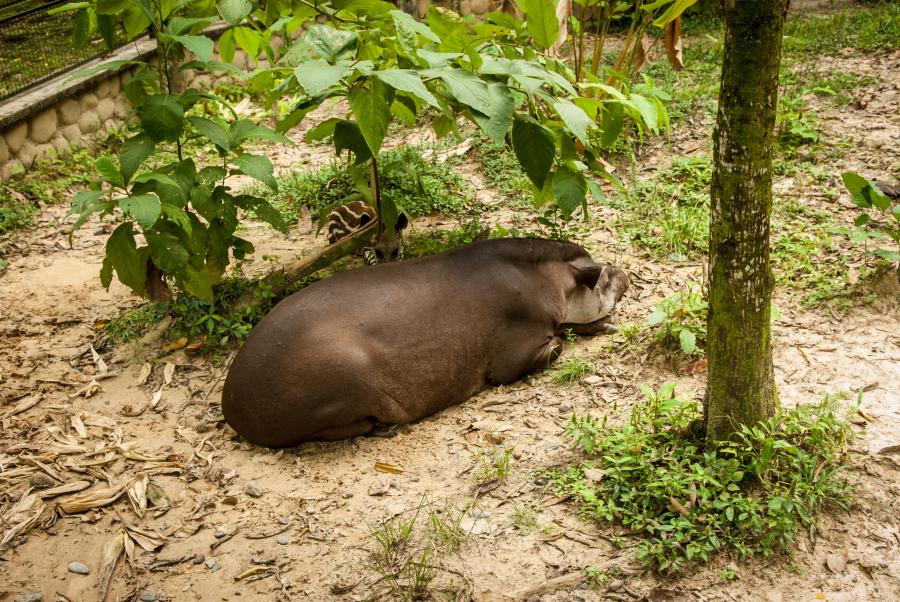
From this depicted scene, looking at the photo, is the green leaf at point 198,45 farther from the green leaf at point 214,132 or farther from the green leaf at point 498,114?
the green leaf at point 498,114

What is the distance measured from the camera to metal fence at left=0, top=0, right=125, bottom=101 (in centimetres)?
771

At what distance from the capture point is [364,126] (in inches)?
138

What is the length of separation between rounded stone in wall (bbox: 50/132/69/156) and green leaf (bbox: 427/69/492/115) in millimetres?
5873

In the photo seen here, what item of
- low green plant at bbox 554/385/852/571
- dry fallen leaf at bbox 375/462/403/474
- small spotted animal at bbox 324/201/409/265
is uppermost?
small spotted animal at bbox 324/201/409/265

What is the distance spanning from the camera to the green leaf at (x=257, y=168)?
4.43 metres

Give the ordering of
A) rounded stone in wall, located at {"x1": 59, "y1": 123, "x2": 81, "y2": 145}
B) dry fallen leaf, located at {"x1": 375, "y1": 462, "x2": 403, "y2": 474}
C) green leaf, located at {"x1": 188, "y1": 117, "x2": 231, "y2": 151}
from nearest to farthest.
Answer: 1. dry fallen leaf, located at {"x1": 375, "y1": 462, "x2": 403, "y2": 474}
2. green leaf, located at {"x1": 188, "y1": 117, "x2": 231, "y2": 151}
3. rounded stone in wall, located at {"x1": 59, "y1": 123, "x2": 81, "y2": 145}

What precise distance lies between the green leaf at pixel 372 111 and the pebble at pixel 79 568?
2.25 meters

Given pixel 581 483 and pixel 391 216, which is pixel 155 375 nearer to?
pixel 391 216

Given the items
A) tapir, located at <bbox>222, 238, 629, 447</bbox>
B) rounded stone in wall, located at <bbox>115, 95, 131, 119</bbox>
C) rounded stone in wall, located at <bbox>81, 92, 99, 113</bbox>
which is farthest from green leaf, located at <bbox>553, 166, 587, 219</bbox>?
rounded stone in wall, located at <bbox>115, 95, 131, 119</bbox>

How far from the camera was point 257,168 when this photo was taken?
4.47 metres

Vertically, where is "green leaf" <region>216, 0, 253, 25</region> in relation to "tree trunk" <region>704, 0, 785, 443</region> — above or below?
above

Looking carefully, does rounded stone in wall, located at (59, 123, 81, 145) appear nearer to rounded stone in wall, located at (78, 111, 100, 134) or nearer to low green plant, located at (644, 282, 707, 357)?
rounded stone in wall, located at (78, 111, 100, 134)

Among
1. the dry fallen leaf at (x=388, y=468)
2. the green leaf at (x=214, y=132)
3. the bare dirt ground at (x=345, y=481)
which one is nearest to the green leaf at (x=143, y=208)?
the green leaf at (x=214, y=132)

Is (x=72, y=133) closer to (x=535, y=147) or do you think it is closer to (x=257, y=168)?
(x=257, y=168)
